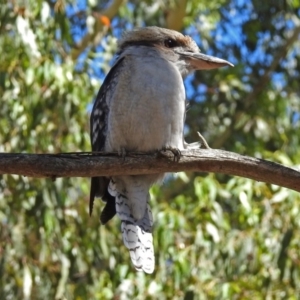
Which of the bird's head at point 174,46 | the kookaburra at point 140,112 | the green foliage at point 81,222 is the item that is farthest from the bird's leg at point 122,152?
the green foliage at point 81,222

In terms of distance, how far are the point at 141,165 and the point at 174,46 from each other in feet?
3.09

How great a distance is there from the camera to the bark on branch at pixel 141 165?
3523 millimetres

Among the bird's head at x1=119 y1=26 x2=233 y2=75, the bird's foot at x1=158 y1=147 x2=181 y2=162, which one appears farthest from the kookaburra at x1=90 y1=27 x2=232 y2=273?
the bird's foot at x1=158 y1=147 x2=181 y2=162

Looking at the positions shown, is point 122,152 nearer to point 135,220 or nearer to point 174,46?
point 135,220

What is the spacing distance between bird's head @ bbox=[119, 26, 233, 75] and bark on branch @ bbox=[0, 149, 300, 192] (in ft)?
2.55

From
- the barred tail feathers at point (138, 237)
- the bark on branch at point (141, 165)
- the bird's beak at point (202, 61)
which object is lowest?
the barred tail feathers at point (138, 237)

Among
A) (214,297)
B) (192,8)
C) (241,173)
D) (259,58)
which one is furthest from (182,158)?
(259,58)

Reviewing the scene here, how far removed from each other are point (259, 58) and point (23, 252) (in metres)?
3.97

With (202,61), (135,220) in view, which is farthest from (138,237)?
(202,61)

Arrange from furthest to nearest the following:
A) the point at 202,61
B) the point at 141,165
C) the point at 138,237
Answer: the point at 202,61
the point at 138,237
the point at 141,165

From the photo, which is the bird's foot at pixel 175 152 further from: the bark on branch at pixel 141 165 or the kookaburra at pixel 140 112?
the kookaburra at pixel 140 112

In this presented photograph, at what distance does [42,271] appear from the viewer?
5594 mm

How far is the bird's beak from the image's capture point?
14.3 ft

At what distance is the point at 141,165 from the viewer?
12.3ft
